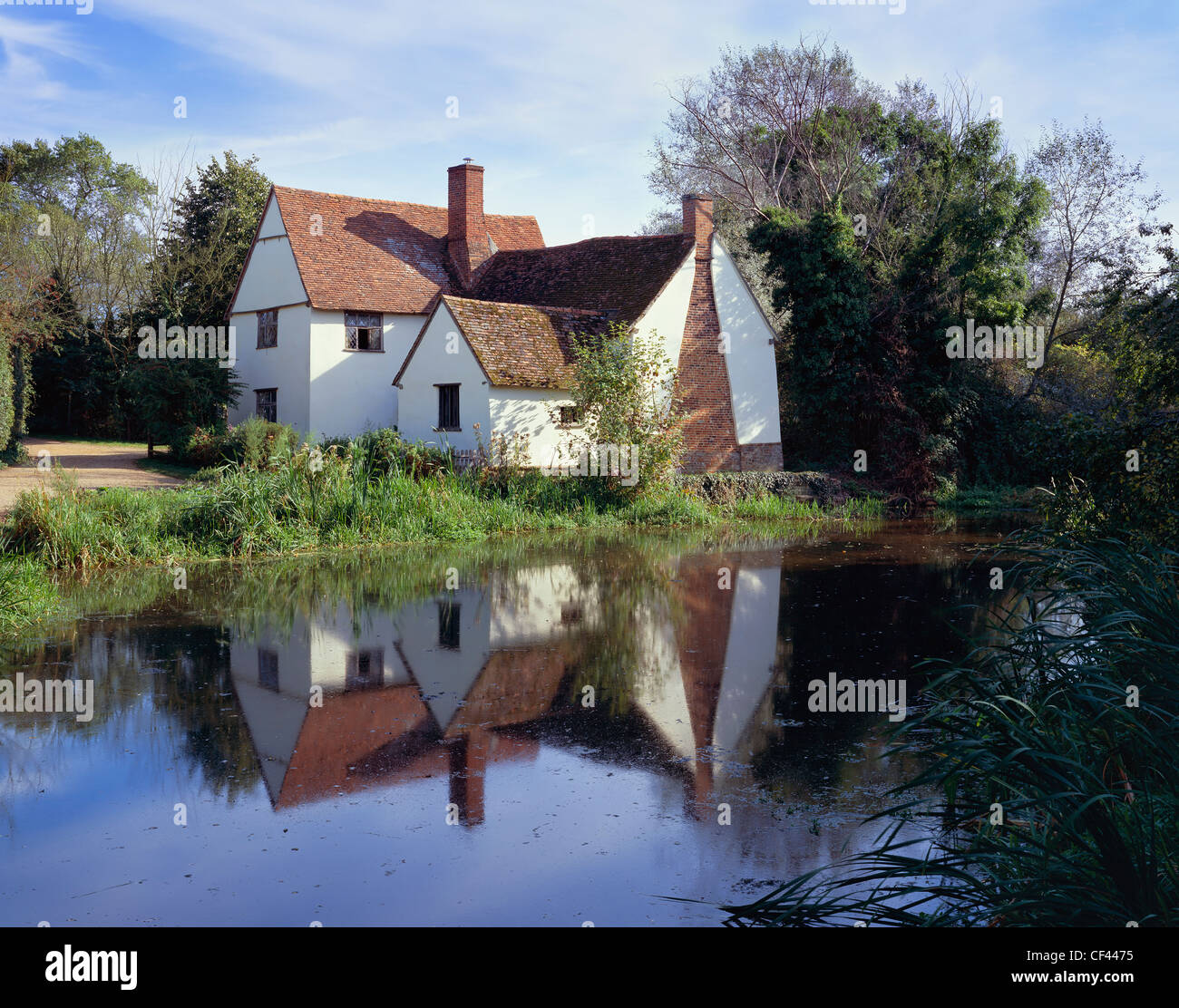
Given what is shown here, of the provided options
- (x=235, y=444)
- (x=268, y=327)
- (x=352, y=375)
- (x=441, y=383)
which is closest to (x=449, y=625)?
(x=441, y=383)

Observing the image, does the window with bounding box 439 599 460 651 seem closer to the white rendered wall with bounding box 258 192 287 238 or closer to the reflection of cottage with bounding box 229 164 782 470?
the reflection of cottage with bounding box 229 164 782 470

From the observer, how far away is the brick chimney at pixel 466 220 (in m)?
34.1

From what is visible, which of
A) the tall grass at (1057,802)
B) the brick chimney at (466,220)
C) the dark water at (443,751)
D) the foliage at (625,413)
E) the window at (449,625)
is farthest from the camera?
the brick chimney at (466,220)

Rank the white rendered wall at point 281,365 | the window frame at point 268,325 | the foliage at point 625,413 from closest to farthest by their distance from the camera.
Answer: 1. the foliage at point 625,413
2. the white rendered wall at point 281,365
3. the window frame at point 268,325

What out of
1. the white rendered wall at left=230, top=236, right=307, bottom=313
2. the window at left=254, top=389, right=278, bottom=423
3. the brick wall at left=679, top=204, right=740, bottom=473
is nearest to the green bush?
the window at left=254, top=389, right=278, bottom=423

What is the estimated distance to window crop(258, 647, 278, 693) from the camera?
9.50 meters

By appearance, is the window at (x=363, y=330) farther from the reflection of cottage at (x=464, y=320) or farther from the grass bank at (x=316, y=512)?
the grass bank at (x=316, y=512)

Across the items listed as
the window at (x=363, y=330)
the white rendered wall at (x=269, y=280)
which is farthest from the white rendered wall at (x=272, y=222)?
the window at (x=363, y=330)

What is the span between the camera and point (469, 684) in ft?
31.6

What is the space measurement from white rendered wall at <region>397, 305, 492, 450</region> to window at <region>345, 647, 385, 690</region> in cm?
1368

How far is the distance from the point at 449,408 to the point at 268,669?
17.2 m

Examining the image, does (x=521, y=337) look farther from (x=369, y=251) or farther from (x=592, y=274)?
(x=369, y=251)

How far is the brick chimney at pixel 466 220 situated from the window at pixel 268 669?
82.0 feet

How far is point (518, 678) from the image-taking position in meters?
9.80
